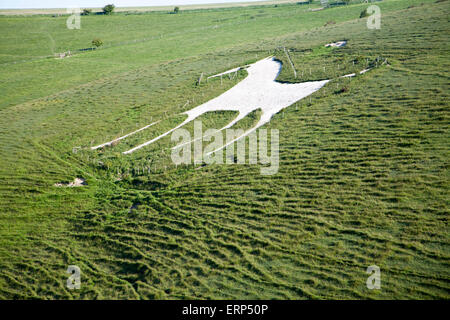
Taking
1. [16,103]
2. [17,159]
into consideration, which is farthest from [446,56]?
[16,103]

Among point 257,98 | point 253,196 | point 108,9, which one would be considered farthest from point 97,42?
point 253,196

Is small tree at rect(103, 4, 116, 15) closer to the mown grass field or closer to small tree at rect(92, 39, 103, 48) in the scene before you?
small tree at rect(92, 39, 103, 48)

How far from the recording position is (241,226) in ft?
86.9

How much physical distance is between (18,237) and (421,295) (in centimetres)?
3227

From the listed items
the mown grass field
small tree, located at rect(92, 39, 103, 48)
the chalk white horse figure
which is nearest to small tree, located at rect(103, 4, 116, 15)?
small tree, located at rect(92, 39, 103, 48)

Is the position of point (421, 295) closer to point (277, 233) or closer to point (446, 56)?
point (277, 233)

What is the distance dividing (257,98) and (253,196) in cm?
2514

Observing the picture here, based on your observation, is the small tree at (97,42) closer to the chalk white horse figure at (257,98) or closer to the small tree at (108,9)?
the small tree at (108,9)

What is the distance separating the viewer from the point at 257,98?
5075cm

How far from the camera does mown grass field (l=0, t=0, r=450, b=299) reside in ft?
71.6

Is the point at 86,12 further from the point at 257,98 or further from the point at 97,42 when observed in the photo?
the point at 257,98

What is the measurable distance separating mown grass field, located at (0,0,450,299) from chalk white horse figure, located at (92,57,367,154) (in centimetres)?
189

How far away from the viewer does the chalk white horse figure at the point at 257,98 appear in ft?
149

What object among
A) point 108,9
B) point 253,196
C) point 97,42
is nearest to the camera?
point 253,196
